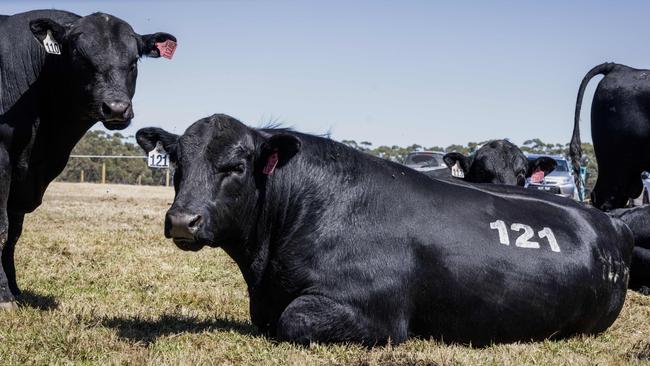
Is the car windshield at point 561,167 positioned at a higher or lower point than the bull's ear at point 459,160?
lower

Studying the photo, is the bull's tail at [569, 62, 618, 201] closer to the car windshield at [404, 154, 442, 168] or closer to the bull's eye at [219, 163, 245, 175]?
the bull's eye at [219, 163, 245, 175]

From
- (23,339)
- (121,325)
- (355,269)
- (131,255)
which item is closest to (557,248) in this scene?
(355,269)

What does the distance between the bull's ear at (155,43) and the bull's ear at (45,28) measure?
2.65 feet

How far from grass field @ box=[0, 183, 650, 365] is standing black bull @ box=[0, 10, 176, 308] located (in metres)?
1.06

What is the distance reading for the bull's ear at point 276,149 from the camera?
5.64 m

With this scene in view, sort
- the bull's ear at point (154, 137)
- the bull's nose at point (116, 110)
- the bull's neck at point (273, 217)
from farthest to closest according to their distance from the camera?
the bull's nose at point (116, 110), the bull's ear at point (154, 137), the bull's neck at point (273, 217)

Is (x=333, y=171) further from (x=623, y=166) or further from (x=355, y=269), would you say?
(x=623, y=166)

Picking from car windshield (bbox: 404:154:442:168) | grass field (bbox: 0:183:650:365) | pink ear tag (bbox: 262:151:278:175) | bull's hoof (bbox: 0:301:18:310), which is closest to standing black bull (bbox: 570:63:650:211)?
grass field (bbox: 0:183:650:365)

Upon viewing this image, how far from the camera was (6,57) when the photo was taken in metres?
7.09

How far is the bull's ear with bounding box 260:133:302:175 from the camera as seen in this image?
564cm

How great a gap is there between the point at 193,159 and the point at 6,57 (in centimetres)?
261

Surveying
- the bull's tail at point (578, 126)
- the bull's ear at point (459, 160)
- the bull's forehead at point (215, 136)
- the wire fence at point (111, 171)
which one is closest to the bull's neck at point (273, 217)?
the bull's forehead at point (215, 136)

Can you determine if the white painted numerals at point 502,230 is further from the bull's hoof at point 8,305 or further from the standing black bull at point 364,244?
the bull's hoof at point 8,305

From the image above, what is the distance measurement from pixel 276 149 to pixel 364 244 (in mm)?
874
